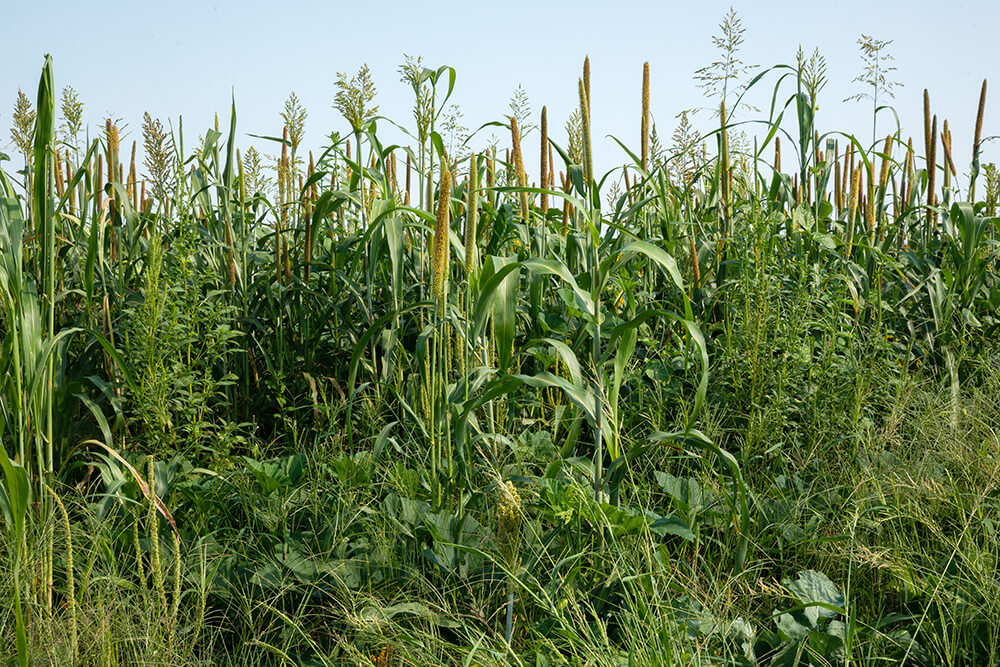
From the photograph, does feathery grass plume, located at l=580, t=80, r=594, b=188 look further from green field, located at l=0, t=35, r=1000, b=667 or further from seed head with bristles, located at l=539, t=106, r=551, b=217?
seed head with bristles, located at l=539, t=106, r=551, b=217

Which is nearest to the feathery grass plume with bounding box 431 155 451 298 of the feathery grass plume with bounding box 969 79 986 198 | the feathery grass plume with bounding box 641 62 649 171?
the feathery grass plume with bounding box 641 62 649 171

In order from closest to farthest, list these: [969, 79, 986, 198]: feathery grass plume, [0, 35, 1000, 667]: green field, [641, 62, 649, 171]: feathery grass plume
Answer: [0, 35, 1000, 667]: green field → [641, 62, 649, 171]: feathery grass plume → [969, 79, 986, 198]: feathery grass plume

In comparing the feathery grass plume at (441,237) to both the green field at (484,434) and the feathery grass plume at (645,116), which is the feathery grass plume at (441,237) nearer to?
the green field at (484,434)

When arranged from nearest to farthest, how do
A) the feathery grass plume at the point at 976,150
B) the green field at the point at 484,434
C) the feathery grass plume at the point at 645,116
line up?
the green field at the point at 484,434
the feathery grass plume at the point at 645,116
the feathery grass plume at the point at 976,150

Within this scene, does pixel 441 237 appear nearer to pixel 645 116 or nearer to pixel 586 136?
pixel 586 136

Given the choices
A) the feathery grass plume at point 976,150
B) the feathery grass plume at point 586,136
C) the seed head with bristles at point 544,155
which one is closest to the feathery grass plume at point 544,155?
the seed head with bristles at point 544,155

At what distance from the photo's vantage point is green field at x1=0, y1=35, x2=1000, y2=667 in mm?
1489

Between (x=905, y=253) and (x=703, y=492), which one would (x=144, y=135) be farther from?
(x=905, y=253)

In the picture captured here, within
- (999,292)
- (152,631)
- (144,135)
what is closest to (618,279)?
(152,631)

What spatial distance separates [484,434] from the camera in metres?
1.67

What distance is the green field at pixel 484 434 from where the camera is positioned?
1489 millimetres

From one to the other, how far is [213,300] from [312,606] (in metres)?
1.26

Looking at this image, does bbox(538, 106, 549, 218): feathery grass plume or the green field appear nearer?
the green field

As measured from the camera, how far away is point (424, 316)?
236 cm
